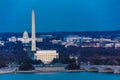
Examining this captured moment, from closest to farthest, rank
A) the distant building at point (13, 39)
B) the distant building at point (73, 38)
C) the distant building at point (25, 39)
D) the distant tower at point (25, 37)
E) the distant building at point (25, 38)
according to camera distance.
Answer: the distant building at point (25, 38) → the distant building at point (25, 39) → the distant tower at point (25, 37) → the distant building at point (13, 39) → the distant building at point (73, 38)

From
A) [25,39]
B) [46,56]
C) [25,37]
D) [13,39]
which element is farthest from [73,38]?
[46,56]

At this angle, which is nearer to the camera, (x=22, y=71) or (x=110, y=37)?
(x=22, y=71)

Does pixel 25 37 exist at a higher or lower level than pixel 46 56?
higher

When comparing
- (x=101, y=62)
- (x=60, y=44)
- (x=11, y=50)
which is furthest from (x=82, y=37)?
(x=101, y=62)

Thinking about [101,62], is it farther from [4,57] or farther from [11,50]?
[11,50]

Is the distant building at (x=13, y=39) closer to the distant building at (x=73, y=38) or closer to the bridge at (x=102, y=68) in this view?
the distant building at (x=73, y=38)

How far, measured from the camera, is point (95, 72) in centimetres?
3384

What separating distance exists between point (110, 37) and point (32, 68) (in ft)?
84.8

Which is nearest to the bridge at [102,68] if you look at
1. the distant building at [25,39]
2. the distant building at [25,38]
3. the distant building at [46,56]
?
the distant building at [46,56]

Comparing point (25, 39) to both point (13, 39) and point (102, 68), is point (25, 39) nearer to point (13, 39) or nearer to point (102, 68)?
point (13, 39)

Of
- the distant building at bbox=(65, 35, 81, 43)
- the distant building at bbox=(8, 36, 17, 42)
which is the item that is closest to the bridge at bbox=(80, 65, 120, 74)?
the distant building at bbox=(65, 35, 81, 43)

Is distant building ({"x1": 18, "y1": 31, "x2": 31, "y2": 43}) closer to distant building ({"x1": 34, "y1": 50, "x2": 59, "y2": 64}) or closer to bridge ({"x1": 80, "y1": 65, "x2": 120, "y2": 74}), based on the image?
distant building ({"x1": 34, "y1": 50, "x2": 59, "y2": 64})

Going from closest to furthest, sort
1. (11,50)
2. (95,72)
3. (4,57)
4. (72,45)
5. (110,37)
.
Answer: (95,72)
(4,57)
(11,50)
(72,45)
(110,37)

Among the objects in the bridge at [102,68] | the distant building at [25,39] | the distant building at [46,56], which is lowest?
the bridge at [102,68]
